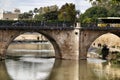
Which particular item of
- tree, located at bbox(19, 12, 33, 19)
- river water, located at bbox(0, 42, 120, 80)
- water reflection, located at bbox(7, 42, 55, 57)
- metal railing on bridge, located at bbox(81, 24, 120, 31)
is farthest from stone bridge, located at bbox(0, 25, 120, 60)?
tree, located at bbox(19, 12, 33, 19)

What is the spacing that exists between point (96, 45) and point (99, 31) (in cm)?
2503

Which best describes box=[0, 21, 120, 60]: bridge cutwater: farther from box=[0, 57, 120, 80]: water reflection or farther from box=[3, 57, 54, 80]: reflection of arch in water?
box=[3, 57, 54, 80]: reflection of arch in water

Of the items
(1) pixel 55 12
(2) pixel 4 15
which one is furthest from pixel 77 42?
(2) pixel 4 15

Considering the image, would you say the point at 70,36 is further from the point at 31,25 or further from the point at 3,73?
the point at 3,73

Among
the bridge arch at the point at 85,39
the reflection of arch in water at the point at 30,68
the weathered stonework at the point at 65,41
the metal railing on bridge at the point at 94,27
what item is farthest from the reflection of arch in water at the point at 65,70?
the metal railing on bridge at the point at 94,27

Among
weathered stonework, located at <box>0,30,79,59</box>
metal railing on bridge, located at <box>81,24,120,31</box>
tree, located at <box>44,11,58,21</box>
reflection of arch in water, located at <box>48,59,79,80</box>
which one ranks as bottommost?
reflection of arch in water, located at <box>48,59,79,80</box>

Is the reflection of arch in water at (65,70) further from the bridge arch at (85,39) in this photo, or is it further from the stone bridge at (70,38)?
the bridge arch at (85,39)

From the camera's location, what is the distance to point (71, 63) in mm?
62594

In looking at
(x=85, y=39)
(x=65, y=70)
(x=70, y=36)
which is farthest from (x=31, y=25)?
(x=65, y=70)

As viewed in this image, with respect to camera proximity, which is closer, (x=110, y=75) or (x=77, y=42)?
(x=110, y=75)

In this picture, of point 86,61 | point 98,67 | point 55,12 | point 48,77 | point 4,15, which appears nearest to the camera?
point 48,77

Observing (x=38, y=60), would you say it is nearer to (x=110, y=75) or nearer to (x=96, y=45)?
(x=110, y=75)

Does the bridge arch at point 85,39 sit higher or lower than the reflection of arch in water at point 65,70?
higher

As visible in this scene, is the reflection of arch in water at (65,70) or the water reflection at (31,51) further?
the water reflection at (31,51)
